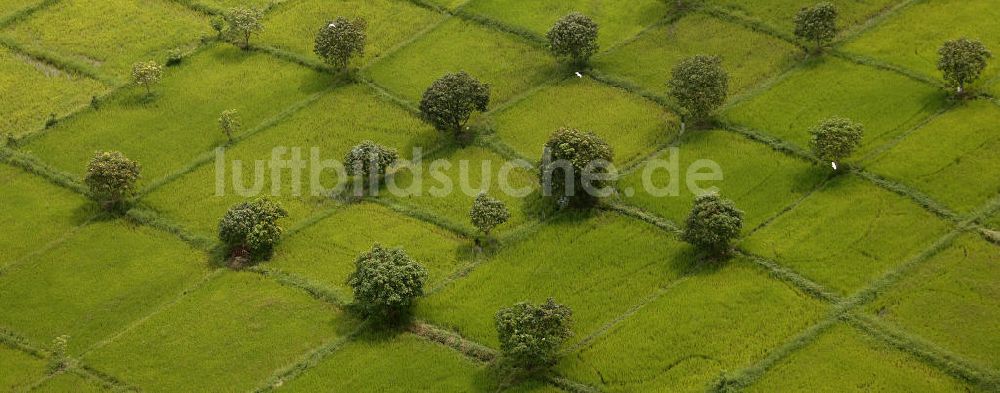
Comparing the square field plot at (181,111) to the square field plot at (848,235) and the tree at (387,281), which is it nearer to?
the tree at (387,281)

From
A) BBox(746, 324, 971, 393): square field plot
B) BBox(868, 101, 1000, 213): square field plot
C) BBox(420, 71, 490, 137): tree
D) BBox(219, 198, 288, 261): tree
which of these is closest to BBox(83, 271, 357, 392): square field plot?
BBox(219, 198, 288, 261): tree

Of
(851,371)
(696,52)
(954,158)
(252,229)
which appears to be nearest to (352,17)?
(696,52)

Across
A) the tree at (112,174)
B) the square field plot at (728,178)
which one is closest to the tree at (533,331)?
the square field plot at (728,178)

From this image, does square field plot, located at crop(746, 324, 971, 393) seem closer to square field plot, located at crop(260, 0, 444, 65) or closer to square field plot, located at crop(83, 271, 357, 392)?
square field plot, located at crop(83, 271, 357, 392)

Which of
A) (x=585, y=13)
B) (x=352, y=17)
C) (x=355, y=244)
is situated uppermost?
(x=352, y=17)

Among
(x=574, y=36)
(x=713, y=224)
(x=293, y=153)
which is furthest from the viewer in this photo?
(x=574, y=36)

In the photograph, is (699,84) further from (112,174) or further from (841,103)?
(112,174)
